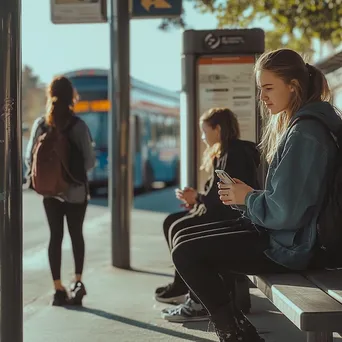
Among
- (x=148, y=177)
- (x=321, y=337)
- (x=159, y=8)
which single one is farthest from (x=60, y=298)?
(x=148, y=177)

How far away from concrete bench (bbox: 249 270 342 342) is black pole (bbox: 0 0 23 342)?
1.27 m

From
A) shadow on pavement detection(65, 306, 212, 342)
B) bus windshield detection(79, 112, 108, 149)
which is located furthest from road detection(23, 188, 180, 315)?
bus windshield detection(79, 112, 108, 149)

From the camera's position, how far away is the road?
7184 mm

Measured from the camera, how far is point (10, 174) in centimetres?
380

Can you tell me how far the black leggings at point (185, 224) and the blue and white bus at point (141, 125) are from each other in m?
13.0

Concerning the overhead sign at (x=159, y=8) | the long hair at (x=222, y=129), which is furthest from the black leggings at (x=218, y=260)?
the overhead sign at (x=159, y=8)

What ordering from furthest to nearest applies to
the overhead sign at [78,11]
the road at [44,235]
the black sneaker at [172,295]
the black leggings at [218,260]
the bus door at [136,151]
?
the bus door at [136,151]
the overhead sign at [78,11]
the road at [44,235]
the black sneaker at [172,295]
the black leggings at [218,260]

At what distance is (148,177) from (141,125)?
1875mm

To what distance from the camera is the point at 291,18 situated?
13.2 m

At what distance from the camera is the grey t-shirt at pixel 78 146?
6.02 m

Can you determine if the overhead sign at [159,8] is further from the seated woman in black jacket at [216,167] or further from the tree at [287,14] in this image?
the tree at [287,14]

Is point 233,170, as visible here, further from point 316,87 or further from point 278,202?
point 278,202

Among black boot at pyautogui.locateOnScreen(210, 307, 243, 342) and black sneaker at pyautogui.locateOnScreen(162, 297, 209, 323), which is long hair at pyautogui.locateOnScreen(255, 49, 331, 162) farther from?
black sneaker at pyautogui.locateOnScreen(162, 297, 209, 323)

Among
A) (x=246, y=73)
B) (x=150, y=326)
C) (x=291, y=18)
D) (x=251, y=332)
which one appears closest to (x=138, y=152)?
(x=291, y=18)
